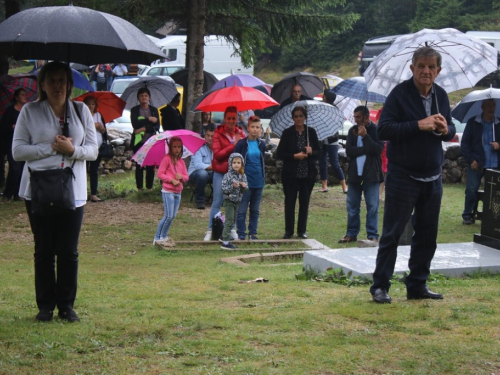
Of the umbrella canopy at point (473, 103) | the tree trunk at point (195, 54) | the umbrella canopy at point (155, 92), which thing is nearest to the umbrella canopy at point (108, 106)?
the umbrella canopy at point (155, 92)

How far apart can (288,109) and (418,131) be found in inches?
269

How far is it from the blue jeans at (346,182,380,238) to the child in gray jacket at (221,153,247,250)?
5.49ft

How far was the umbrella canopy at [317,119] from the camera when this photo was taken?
42.8 ft

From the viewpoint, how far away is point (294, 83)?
1579 cm

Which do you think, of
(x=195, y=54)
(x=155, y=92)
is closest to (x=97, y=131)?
(x=155, y=92)

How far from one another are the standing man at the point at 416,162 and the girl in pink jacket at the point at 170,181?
519cm

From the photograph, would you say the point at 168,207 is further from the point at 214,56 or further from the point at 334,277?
the point at 214,56

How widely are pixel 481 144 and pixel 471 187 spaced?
0.72m

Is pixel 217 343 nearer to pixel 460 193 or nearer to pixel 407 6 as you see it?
pixel 460 193

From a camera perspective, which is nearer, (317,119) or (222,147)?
(222,147)

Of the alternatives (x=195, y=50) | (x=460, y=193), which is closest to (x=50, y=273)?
(x=195, y=50)

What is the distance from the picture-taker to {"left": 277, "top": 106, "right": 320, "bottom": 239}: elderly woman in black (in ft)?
39.4

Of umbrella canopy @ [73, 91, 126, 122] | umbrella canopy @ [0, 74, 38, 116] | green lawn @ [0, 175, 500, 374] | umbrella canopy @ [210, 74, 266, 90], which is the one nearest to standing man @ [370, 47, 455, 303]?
green lawn @ [0, 175, 500, 374]

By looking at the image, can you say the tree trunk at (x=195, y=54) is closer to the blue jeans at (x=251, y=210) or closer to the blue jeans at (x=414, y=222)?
the blue jeans at (x=251, y=210)
